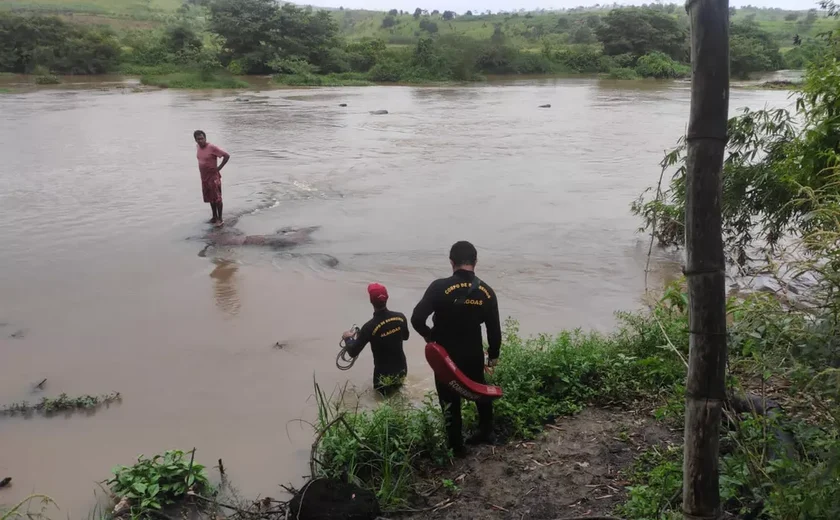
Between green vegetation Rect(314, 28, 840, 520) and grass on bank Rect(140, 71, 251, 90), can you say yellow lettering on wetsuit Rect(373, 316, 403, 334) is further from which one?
grass on bank Rect(140, 71, 251, 90)

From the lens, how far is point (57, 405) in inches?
228

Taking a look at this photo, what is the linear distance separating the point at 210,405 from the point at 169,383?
689 mm

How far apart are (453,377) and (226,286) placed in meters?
5.71

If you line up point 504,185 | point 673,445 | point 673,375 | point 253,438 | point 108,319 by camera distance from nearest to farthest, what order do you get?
point 673,445, point 673,375, point 253,438, point 108,319, point 504,185

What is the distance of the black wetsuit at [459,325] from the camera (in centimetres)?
422

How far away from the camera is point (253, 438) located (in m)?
5.44

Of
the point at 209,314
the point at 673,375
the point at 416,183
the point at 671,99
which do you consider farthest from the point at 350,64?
the point at 673,375

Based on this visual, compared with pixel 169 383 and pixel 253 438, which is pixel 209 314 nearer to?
pixel 169 383

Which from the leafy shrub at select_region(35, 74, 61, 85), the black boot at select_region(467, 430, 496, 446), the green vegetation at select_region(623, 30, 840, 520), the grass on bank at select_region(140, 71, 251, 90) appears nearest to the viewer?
the green vegetation at select_region(623, 30, 840, 520)

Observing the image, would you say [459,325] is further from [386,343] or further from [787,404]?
[787,404]

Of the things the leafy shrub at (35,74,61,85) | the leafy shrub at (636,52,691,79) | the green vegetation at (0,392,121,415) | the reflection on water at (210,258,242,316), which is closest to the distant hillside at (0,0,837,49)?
the leafy shrub at (636,52,691,79)

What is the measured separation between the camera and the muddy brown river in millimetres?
5621

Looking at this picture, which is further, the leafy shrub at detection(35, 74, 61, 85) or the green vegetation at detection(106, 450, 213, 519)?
A: the leafy shrub at detection(35, 74, 61, 85)

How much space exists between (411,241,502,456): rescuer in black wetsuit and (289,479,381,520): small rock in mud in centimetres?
87
